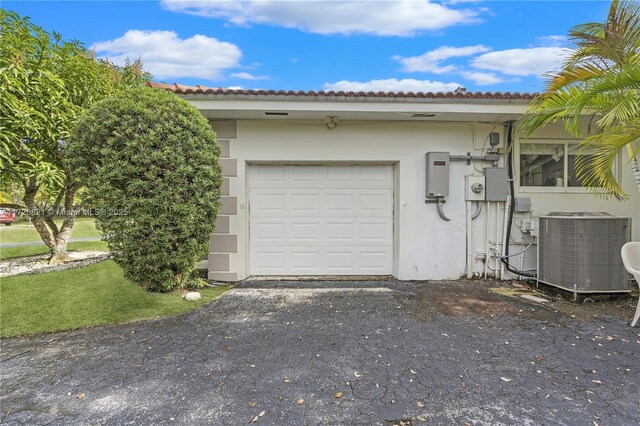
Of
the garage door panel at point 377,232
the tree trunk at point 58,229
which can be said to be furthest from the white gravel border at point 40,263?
the garage door panel at point 377,232

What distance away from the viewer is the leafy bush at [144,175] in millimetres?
4516

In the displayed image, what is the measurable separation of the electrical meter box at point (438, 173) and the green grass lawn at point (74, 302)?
4.43 metres

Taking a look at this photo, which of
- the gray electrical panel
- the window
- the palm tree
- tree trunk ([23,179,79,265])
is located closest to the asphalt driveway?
the gray electrical panel

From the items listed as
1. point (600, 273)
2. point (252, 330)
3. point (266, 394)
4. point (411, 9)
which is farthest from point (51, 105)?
point (600, 273)

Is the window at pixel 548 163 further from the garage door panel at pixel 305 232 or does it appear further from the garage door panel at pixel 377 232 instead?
the garage door panel at pixel 305 232

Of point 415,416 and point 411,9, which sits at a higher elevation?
point 411,9

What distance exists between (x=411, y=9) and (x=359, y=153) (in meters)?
3.38

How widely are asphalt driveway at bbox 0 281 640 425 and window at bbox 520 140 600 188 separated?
9.01 ft

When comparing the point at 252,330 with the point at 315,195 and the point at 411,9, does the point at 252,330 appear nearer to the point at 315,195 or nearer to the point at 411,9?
the point at 315,195

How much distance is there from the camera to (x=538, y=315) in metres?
4.56

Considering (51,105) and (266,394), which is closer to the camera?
(266,394)

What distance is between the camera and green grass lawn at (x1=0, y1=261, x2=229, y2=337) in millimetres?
4305

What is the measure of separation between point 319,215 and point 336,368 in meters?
3.85

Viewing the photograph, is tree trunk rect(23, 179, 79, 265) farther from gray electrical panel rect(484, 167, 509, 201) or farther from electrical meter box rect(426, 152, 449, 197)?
gray electrical panel rect(484, 167, 509, 201)
